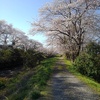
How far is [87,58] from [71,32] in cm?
1162

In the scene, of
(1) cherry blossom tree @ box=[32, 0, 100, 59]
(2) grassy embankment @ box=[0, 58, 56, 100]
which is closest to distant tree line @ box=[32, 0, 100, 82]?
(1) cherry blossom tree @ box=[32, 0, 100, 59]

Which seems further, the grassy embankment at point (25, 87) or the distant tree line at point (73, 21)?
the distant tree line at point (73, 21)

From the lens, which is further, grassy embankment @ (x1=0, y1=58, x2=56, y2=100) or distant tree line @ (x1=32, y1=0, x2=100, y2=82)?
distant tree line @ (x1=32, y1=0, x2=100, y2=82)

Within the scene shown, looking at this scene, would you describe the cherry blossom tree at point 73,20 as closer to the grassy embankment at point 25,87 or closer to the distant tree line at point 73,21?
the distant tree line at point 73,21

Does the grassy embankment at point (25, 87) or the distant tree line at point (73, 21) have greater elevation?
the distant tree line at point (73, 21)

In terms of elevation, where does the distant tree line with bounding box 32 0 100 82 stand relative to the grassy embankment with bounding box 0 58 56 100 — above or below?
above

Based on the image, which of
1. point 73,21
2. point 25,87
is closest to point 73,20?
point 73,21

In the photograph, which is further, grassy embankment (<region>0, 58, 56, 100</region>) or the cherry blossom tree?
the cherry blossom tree

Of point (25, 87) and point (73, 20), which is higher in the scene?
point (73, 20)

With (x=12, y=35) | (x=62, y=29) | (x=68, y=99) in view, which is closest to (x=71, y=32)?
(x=62, y=29)

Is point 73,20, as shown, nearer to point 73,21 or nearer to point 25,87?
point 73,21

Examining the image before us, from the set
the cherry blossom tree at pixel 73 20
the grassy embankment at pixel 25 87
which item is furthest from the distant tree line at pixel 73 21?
the grassy embankment at pixel 25 87

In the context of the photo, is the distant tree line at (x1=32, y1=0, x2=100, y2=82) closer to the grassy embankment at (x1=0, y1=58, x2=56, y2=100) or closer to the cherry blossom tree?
the cherry blossom tree

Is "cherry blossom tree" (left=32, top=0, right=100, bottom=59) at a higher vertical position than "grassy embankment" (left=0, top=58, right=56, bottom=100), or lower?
higher
